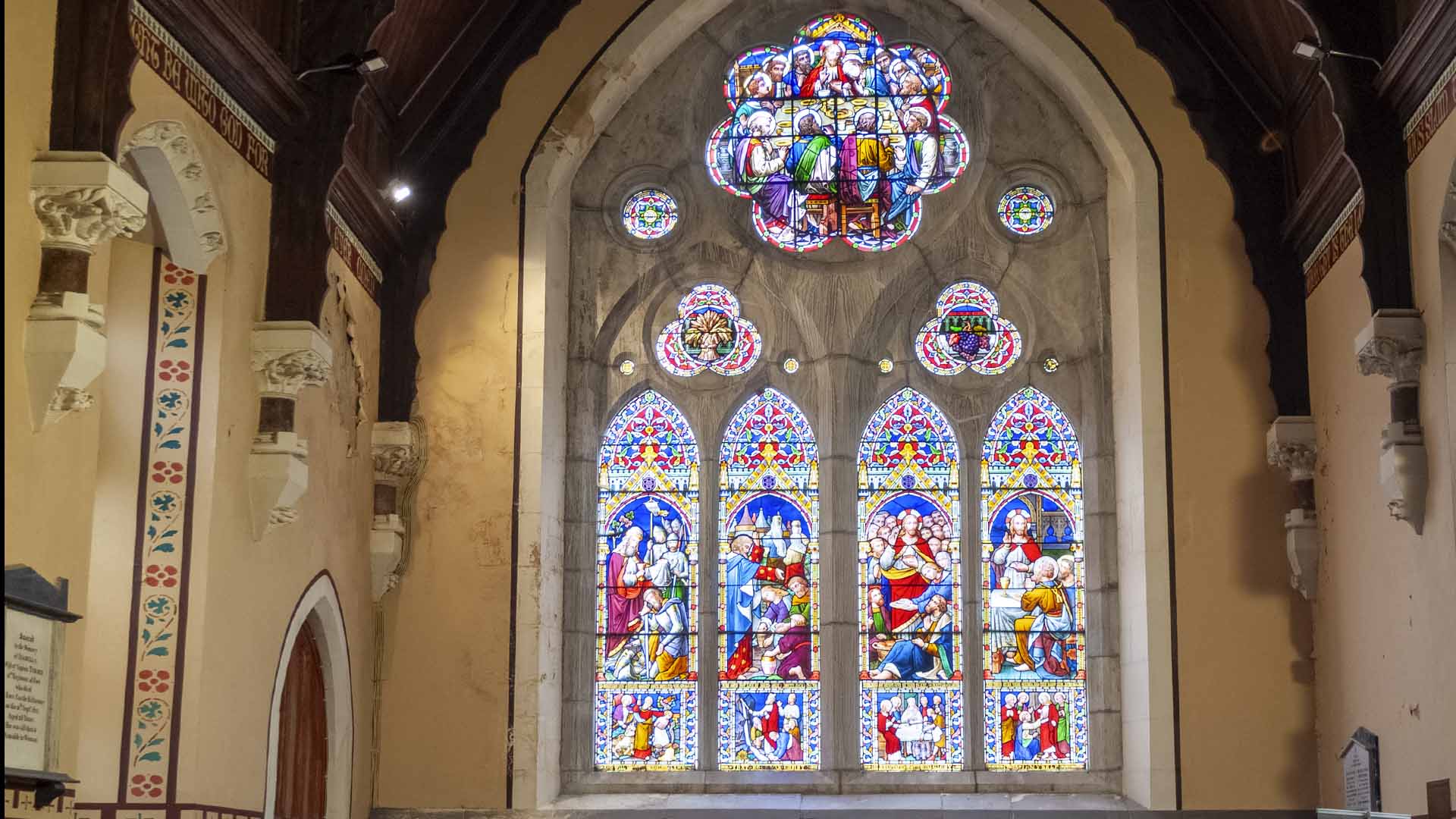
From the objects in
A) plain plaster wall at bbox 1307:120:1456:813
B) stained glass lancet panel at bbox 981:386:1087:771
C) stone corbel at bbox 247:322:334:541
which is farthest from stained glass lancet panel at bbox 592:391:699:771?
plain plaster wall at bbox 1307:120:1456:813

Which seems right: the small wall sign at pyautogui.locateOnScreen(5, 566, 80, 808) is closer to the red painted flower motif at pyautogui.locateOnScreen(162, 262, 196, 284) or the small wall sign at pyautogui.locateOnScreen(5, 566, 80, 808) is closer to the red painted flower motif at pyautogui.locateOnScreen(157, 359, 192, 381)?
the red painted flower motif at pyautogui.locateOnScreen(157, 359, 192, 381)

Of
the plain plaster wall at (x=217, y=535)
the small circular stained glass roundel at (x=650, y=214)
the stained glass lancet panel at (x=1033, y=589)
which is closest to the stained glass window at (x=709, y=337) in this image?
the small circular stained glass roundel at (x=650, y=214)

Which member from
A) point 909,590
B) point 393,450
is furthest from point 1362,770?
point 393,450

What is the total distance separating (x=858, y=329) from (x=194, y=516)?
503cm

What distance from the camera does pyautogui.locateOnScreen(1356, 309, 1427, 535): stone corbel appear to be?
762 cm

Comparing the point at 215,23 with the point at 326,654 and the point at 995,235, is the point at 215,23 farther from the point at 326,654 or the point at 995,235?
the point at 995,235

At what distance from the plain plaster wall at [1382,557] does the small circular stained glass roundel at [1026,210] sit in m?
1.99

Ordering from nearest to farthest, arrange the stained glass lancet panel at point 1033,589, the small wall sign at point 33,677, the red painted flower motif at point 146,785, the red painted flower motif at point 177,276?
the small wall sign at point 33,677, the red painted flower motif at point 146,785, the red painted flower motif at point 177,276, the stained glass lancet panel at point 1033,589

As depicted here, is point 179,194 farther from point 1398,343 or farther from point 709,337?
point 1398,343

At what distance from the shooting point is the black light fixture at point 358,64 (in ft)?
27.1

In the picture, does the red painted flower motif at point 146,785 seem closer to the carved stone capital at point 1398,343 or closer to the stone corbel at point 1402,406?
the stone corbel at point 1402,406

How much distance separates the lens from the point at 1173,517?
9.88 meters

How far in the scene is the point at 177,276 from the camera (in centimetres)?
762

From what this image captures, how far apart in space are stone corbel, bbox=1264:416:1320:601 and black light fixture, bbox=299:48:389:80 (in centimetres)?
532
